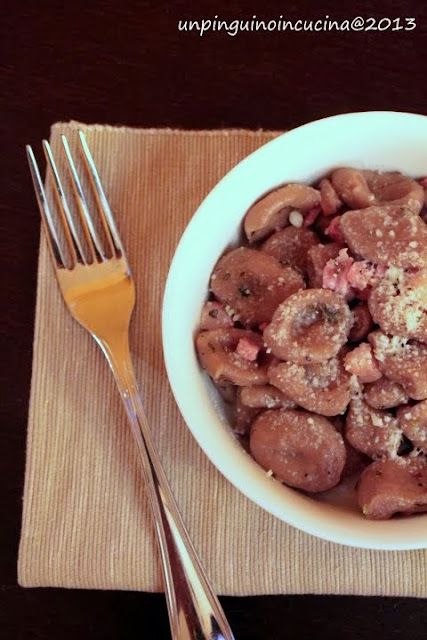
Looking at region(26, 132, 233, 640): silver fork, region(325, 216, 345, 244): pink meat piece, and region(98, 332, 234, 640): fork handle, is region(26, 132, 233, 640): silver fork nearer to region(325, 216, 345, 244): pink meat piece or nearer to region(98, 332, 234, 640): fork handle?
region(98, 332, 234, 640): fork handle

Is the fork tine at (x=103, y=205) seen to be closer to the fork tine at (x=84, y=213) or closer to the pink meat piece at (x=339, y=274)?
the fork tine at (x=84, y=213)

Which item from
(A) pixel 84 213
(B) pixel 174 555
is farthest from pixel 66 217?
(B) pixel 174 555

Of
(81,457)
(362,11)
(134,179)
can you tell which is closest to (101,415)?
(81,457)

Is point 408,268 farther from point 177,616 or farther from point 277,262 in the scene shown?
point 177,616

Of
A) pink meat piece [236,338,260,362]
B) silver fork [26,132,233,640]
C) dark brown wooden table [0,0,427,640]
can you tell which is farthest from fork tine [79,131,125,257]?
pink meat piece [236,338,260,362]

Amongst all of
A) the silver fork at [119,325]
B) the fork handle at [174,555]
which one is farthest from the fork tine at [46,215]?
the fork handle at [174,555]
